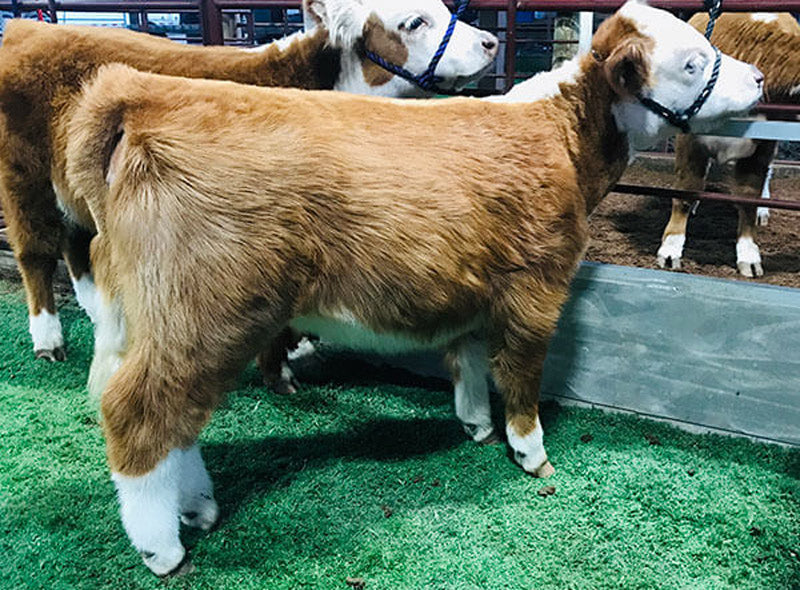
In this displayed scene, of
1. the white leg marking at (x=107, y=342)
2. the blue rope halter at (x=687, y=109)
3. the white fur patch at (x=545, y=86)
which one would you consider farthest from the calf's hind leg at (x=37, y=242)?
the blue rope halter at (x=687, y=109)

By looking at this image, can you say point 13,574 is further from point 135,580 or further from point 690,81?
point 690,81

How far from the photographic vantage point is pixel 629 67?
2572mm

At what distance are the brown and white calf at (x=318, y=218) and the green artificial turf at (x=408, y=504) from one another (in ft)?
0.99

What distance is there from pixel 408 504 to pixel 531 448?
547 mm

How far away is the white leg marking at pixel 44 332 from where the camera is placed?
12.6 ft

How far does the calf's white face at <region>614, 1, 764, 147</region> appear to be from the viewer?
2.58m

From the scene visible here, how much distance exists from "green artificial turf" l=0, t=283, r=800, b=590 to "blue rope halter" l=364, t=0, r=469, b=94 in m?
1.51

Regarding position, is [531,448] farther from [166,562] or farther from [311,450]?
[166,562]

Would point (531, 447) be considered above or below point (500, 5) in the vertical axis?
below

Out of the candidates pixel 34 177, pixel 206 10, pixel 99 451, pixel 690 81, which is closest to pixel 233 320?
pixel 99 451

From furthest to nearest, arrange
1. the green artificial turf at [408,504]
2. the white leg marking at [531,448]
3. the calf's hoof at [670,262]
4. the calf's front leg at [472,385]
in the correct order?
the calf's hoof at [670,262]
the calf's front leg at [472,385]
the white leg marking at [531,448]
the green artificial turf at [408,504]

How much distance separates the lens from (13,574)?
7.47ft

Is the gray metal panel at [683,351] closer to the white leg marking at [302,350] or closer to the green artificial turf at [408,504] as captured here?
the green artificial turf at [408,504]

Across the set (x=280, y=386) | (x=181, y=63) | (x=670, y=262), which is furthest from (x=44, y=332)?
(x=670, y=262)
